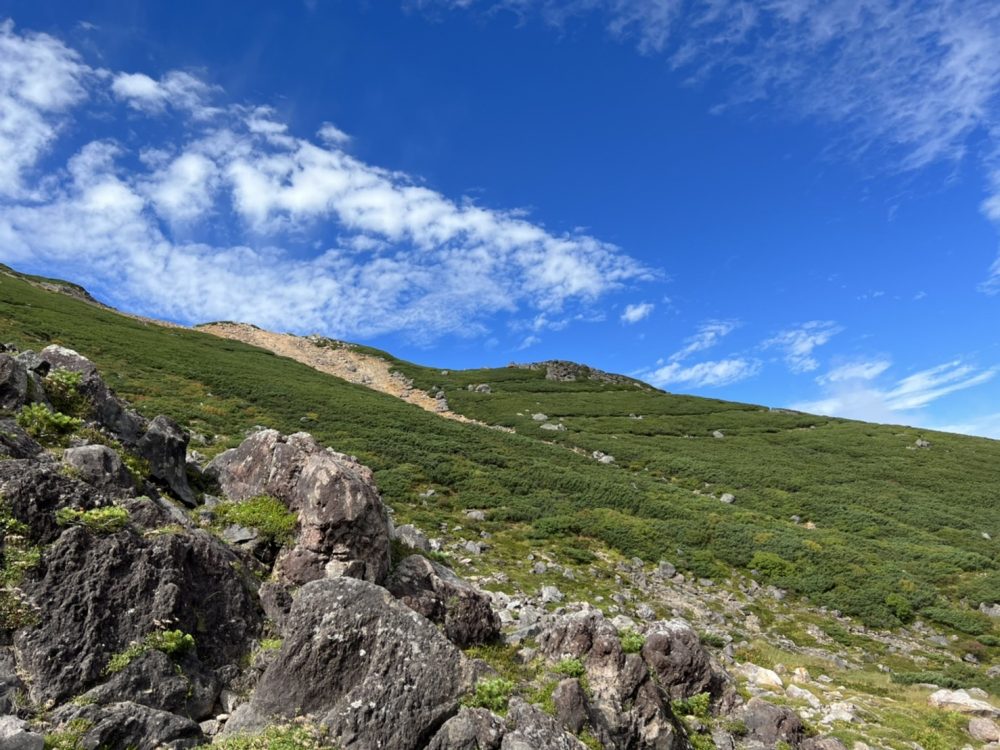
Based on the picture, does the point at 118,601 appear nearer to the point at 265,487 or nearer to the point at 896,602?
the point at 265,487

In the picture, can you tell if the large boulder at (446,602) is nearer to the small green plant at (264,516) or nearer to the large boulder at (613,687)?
the large boulder at (613,687)

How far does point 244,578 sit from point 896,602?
2878cm

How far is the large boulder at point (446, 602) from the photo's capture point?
10891 millimetres

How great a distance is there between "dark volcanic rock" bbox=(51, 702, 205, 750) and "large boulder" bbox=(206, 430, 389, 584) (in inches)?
137

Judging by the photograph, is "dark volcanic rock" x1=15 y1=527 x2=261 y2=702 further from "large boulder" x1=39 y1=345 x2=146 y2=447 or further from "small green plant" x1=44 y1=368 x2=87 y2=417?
"small green plant" x1=44 y1=368 x2=87 y2=417

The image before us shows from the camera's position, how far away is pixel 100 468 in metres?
9.33

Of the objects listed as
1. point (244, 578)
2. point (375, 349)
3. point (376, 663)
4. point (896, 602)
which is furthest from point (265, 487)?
point (375, 349)

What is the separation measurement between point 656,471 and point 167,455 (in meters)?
44.3

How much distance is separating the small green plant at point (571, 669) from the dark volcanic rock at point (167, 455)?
8.36 meters

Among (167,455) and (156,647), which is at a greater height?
(167,455)

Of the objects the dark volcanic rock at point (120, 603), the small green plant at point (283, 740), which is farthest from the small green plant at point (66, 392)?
the small green plant at point (283, 740)

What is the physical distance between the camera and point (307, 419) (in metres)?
43.3

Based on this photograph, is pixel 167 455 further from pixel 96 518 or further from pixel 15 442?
pixel 96 518

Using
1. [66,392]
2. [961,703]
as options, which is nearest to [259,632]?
[66,392]
